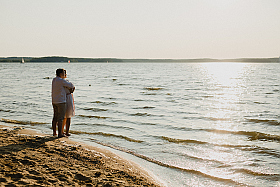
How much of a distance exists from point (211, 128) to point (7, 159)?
300 inches

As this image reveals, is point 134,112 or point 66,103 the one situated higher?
point 66,103

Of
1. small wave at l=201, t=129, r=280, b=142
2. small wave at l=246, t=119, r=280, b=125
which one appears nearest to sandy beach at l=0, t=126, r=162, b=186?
small wave at l=201, t=129, r=280, b=142

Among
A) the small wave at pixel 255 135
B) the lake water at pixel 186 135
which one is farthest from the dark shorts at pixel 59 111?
the small wave at pixel 255 135

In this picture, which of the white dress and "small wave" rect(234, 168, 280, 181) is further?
the white dress

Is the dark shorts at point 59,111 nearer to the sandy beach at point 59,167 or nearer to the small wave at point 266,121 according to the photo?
the sandy beach at point 59,167

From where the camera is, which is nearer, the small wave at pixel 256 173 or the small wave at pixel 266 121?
the small wave at pixel 256 173

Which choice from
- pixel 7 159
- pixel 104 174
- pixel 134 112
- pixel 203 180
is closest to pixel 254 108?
pixel 134 112

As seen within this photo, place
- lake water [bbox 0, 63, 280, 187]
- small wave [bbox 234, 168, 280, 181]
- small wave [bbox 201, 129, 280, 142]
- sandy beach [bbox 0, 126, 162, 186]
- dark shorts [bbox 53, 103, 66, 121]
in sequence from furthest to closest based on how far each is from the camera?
small wave [bbox 201, 129, 280, 142], dark shorts [bbox 53, 103, 66, 121], lake water [bbox 0, 63, 280, 187], small wave [bbox 234, 168, 280, 181], sandy beach [bbox 0, 126, 162, 186]

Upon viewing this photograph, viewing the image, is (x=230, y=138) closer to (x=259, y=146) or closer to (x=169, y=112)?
(x=259, y=146)

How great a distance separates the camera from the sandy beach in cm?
454

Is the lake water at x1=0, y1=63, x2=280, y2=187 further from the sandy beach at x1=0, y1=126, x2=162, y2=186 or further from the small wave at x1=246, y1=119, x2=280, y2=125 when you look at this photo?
the sandy beach at x1=0, y1=126, x2=162, y2=186

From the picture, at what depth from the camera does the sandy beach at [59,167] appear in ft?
14.9

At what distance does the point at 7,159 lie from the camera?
516 cm

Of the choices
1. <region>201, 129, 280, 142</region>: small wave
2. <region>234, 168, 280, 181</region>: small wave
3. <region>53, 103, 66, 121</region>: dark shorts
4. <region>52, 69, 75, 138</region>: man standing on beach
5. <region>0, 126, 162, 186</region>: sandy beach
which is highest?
<region>52, 69, 75, 138</region>: man standing on beach
